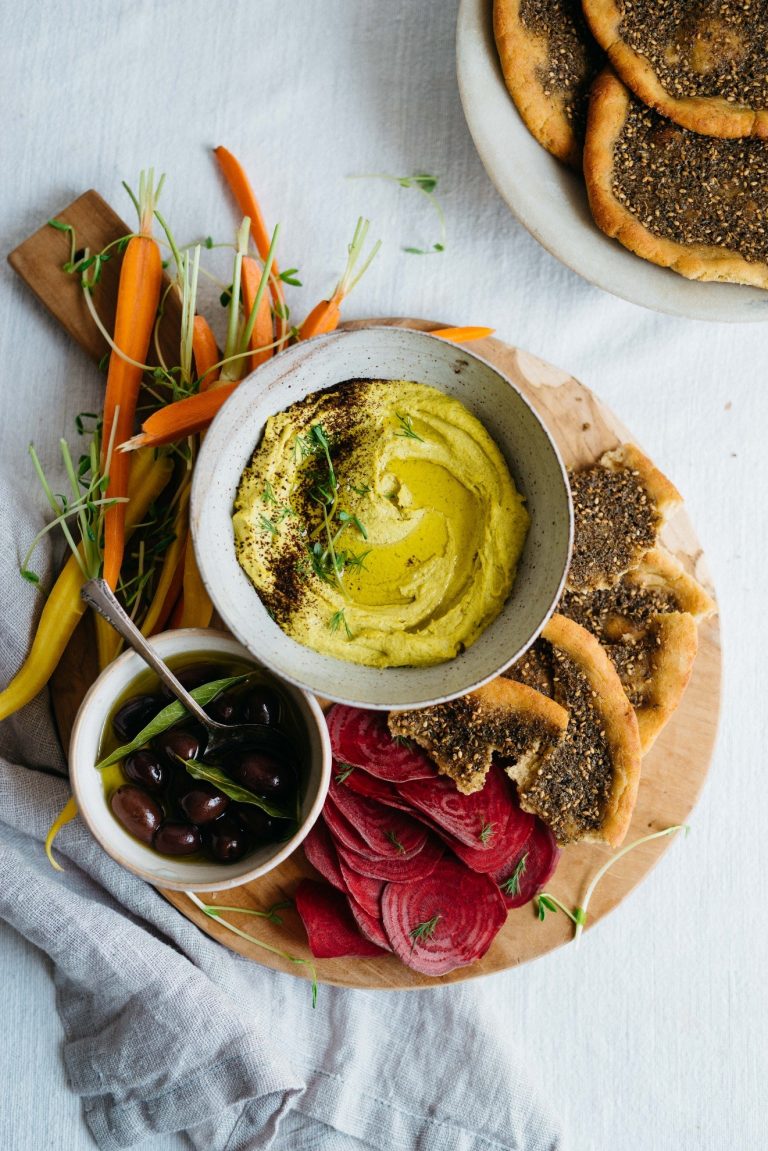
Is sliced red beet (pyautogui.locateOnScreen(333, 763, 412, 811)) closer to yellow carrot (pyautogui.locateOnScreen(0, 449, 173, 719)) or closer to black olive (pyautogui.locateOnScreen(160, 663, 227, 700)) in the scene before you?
black olive (pyautogui.locateOnScreen(160, 663, 227, 700))

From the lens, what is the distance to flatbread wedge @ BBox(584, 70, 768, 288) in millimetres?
2412

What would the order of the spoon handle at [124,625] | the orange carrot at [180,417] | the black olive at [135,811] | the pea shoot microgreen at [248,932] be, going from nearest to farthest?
1. the spoon handle at [124,625]
2. the black olive at [135,811]
3. the orange carrot at [180,417]
4. the pea shoot microgreen at [248,932]

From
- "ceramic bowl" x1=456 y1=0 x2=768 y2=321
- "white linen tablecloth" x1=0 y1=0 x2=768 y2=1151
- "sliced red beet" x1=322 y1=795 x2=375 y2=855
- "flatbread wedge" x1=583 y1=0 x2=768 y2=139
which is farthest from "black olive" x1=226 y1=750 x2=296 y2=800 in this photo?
"flatbread wedge" x1=583 y1=0 x2=768 y2=139

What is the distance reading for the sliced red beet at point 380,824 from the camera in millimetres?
2379

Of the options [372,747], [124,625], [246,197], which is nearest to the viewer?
[124,625]

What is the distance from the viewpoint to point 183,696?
86.1 inches

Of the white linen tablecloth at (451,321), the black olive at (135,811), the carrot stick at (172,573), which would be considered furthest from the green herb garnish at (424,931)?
the carrot stick at (172,573)

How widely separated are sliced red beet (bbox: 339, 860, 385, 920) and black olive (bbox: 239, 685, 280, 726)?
42cm

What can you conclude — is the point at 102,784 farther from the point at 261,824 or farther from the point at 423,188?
the point at 423,188

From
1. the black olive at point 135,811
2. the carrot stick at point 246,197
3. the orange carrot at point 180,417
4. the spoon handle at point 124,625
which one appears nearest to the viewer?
the spoon handle at point 124,625

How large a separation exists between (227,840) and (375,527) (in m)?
0.83

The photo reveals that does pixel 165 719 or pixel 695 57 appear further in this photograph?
pixel 695 57

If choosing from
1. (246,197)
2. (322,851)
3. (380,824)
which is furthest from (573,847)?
(246,197)

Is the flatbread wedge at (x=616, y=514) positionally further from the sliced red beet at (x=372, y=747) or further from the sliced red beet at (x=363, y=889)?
the sliced red beet at (x=363, y=889)
